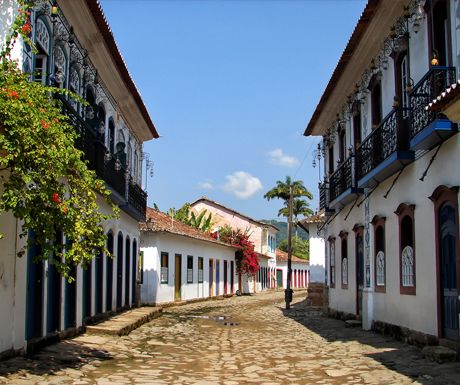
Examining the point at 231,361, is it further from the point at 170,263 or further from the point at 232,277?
the point at 232,277

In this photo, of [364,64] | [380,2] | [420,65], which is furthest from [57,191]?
[364,64]

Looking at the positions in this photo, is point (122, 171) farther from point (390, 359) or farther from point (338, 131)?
point (390, 359)

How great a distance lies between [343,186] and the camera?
16.4m

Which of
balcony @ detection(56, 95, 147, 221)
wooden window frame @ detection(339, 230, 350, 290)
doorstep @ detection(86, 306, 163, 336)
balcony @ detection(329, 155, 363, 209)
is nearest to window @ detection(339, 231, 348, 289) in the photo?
wooden window frame @ detection(339, 230, 350, 290)

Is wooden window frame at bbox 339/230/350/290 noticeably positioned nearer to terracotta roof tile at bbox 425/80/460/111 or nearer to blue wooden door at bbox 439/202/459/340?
blue wooden door at bbox 439/202/459/340

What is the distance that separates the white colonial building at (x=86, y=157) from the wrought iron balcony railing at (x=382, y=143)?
571cm

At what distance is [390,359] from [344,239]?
27.8ft

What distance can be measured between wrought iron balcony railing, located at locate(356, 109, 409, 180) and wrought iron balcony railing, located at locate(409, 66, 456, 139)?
52 centimetres

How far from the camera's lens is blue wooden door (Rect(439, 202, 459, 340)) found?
9305 mm

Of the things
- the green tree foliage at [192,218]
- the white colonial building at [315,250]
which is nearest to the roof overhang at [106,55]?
the white colonial building at [315,250]

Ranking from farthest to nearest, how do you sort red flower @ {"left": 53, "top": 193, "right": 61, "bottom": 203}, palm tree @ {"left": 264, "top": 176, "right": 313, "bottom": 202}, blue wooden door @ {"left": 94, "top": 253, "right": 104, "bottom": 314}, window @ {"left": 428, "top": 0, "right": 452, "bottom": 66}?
palm tree @ {"left": 264, "top": 176, "right": 313, "bottom": 202}
blue wooden door @ {"left": 94, "top": 253, "right": 104, "bottom": 314}
window @ {"left": 428, "top": 0, "right": 452, "bottom": 66}
red flower @ {"left": 53, "top": 193, "right": 61, "bottom": 203}

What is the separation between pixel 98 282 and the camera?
15.1 metres

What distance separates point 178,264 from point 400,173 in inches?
669

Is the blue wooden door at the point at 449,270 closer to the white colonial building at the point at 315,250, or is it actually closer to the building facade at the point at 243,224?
the white colonial building at the point at 315,250
